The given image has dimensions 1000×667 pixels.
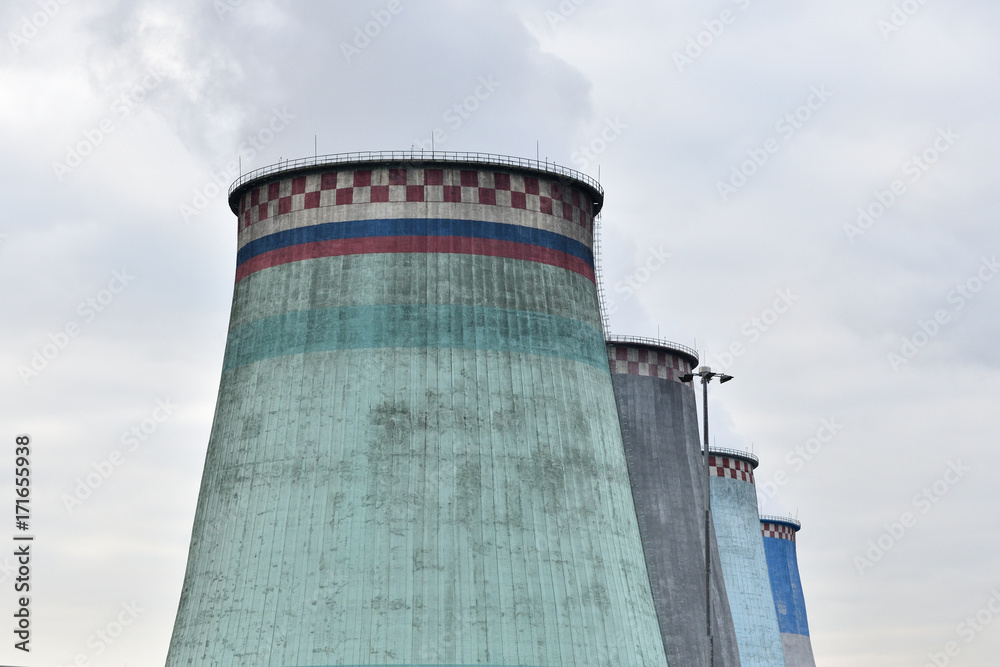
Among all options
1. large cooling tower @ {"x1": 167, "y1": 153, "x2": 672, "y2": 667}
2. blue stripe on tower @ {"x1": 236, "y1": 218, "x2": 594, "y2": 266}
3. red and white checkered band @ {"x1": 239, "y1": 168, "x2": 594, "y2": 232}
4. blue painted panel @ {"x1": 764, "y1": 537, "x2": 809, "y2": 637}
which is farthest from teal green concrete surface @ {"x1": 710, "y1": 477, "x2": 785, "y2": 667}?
red and white checkered band @ {"x1": 239, "y1": 168, "x2": 594, "y2": 232}

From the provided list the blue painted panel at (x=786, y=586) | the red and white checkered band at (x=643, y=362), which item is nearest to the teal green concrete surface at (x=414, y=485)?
the red and white checkered band at (x=643, y=362)

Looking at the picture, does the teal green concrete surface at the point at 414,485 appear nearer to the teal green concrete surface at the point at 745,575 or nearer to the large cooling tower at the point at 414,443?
the large cooling tower at the point at 414,443

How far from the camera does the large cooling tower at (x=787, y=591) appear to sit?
72.6 meters

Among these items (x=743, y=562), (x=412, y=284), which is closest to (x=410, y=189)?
(x=412, y=284)

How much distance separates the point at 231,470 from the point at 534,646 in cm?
944

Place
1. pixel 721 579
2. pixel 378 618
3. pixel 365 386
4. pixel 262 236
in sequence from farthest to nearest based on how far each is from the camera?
pixel 721 579 < pixel 262 236 < pixel 365 386 < pixel 378 618

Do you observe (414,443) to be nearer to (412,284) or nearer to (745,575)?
(412,284)

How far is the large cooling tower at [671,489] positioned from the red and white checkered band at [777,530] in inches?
834

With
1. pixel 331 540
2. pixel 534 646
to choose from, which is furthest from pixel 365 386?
pixel 534 646

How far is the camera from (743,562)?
61.8 meters

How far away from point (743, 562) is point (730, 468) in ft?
14.5

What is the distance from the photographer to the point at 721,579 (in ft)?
174

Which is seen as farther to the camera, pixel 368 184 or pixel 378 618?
pixel 368 184

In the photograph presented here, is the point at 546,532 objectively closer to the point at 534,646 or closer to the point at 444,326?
the point at 534,646
